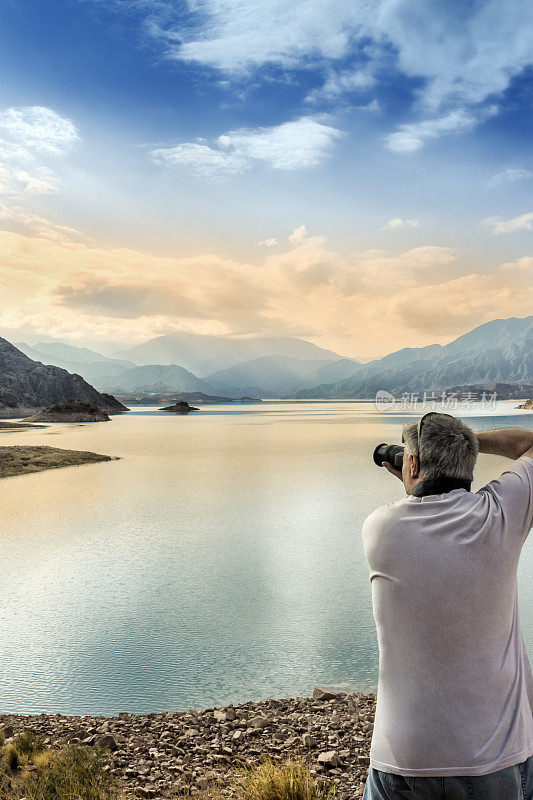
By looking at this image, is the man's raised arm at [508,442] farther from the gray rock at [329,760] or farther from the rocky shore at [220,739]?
the gray rock at [329,760]

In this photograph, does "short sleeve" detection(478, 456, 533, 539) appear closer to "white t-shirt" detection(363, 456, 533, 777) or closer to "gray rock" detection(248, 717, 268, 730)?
"white t-shirt" detection(363, 456, 533, 777)

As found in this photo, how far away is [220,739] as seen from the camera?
436cm

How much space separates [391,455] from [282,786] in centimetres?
221

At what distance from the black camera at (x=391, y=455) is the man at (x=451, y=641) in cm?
33

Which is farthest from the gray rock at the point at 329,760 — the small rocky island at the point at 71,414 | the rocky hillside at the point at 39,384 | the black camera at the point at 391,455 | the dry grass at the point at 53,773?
the rocky hillside at the point at 39,384

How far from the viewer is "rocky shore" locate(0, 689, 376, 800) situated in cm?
371

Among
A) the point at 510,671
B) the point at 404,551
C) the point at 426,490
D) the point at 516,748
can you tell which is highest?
the point at 426,490

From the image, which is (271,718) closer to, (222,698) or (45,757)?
(222,698)

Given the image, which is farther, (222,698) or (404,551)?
(222,698)

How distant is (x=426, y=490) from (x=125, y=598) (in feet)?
25.7

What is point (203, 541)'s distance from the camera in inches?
484

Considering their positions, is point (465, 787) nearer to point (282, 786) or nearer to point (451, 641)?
point (451, 641)

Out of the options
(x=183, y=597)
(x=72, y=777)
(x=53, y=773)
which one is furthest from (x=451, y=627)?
(x=183, y=597)

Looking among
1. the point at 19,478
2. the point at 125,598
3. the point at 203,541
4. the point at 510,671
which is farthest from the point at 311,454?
the point at 510,671
